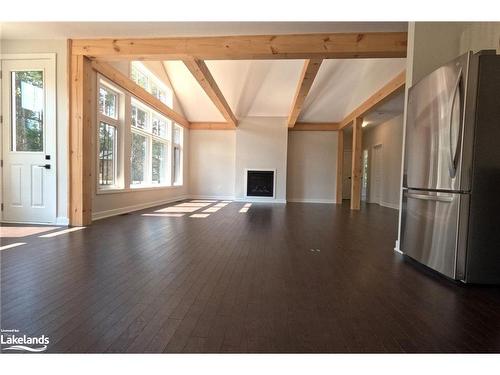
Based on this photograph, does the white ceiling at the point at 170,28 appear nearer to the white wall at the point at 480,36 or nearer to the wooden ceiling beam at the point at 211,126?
the white wall at the point at 480,36

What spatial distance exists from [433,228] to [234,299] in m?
1.76

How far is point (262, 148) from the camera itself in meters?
9.05

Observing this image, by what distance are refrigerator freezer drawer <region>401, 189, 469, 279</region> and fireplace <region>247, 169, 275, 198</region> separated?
636 cm

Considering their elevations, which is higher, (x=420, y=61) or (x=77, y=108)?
(x=420, y=61)

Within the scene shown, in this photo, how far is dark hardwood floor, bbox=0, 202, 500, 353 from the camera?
126 centimetres

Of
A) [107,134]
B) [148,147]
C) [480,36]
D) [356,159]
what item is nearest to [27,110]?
[107,134]

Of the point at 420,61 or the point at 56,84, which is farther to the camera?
the point at 56,84

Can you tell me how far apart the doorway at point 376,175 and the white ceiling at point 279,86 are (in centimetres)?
203

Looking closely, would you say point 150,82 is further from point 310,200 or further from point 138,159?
point 310,200

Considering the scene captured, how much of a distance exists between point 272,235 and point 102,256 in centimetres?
199

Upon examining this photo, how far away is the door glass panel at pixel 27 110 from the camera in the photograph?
13.0ft
